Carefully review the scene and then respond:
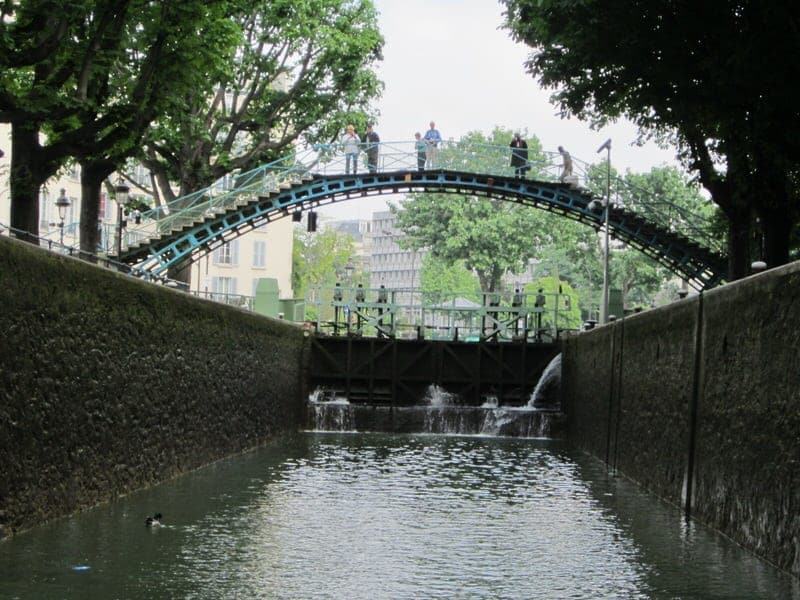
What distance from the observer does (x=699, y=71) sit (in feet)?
79.2

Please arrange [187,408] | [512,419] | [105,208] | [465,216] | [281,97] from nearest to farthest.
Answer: [187,408] < [512,419] < [281,97] < [105,208] < [465,216]

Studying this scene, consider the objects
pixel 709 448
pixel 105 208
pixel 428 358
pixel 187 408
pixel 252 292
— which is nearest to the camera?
pixel 709 448

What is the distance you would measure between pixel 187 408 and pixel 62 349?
5963 mm

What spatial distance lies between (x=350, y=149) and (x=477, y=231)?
3071cm

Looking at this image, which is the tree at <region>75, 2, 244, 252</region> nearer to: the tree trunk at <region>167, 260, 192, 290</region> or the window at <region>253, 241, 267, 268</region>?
the tree trunk at <region>167, 260, 192, 290</region>

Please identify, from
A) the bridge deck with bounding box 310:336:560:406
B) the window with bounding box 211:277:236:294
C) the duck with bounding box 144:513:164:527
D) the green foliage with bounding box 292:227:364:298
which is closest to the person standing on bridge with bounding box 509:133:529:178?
the bridge deck with bounding box 310:336:560:406

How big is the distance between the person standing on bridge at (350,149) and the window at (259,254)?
40.1m

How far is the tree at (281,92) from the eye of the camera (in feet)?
134

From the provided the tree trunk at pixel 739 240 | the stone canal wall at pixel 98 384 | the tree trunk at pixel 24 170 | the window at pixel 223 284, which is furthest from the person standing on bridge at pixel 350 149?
the window at pixel 223 284

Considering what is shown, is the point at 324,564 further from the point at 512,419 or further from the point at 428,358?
the point at 428,358

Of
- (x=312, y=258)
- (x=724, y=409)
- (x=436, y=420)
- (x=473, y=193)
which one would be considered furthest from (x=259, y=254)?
(x=724, y=409)

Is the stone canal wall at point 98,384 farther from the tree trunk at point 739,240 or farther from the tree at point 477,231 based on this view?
the tree at point 477,231

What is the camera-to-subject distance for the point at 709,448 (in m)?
13.5

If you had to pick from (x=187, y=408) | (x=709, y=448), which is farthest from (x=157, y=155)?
(x=709, y=448)
